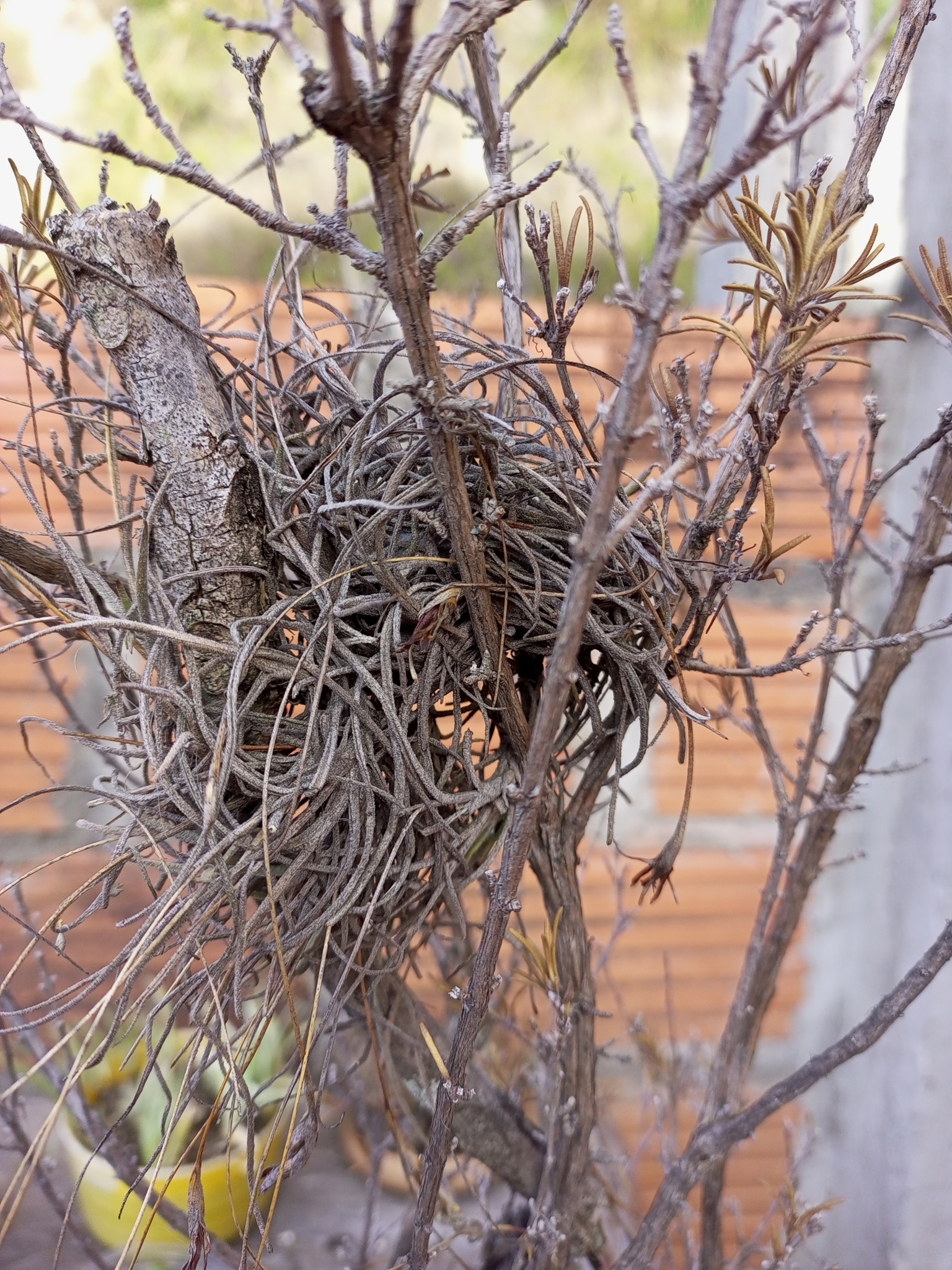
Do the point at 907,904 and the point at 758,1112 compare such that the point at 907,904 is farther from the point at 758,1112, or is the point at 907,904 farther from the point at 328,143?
the point at 328,143

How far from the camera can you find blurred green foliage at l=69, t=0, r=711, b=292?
0.77 m

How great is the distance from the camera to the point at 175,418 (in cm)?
30

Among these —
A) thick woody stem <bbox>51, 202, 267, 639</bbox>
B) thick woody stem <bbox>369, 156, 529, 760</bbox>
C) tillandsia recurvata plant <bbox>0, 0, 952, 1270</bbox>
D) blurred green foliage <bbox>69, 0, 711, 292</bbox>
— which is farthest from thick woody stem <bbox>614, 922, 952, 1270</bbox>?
blurred green foliage <bbox>69, 0, 711, 292</bbox>

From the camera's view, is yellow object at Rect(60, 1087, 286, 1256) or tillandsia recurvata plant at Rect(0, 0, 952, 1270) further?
yellow object at Rect(60, 1087, 286, 1256)

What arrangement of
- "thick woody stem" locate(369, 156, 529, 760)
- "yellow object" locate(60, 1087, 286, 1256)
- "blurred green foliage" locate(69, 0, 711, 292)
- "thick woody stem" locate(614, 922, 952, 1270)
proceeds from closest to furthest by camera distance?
"thick woody stem" locate(369, 156, 529, 760), "thick woody stem" locate(614, 922, 952, 1270), "yellow object" locate(60, 1087, 286, 1256), "blurred green foliage" locate(69, 0, 711, 292)

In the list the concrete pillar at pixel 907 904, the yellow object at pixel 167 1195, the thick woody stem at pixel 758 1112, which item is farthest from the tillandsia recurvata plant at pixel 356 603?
the concrete pillar at pixel 907 904

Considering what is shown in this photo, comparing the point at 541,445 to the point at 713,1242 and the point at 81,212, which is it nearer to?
the point at 81,212

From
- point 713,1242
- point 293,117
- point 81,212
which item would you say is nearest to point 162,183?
point 293,117

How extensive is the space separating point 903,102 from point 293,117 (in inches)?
22.3

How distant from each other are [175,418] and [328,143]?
0.67m

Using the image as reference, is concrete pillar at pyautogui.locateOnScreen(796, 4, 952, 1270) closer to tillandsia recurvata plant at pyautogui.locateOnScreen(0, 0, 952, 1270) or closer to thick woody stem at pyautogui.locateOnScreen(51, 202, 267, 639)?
tillandsia recurvata plant at pyautogui.locateOnScreen(0, 0, 952, 1270)

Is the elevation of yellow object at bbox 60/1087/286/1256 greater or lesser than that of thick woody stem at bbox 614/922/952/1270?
lesser

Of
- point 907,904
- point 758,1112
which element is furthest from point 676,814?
point 758,1112

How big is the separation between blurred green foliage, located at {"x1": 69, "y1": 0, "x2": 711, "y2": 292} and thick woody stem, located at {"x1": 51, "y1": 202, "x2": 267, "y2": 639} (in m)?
0.48
